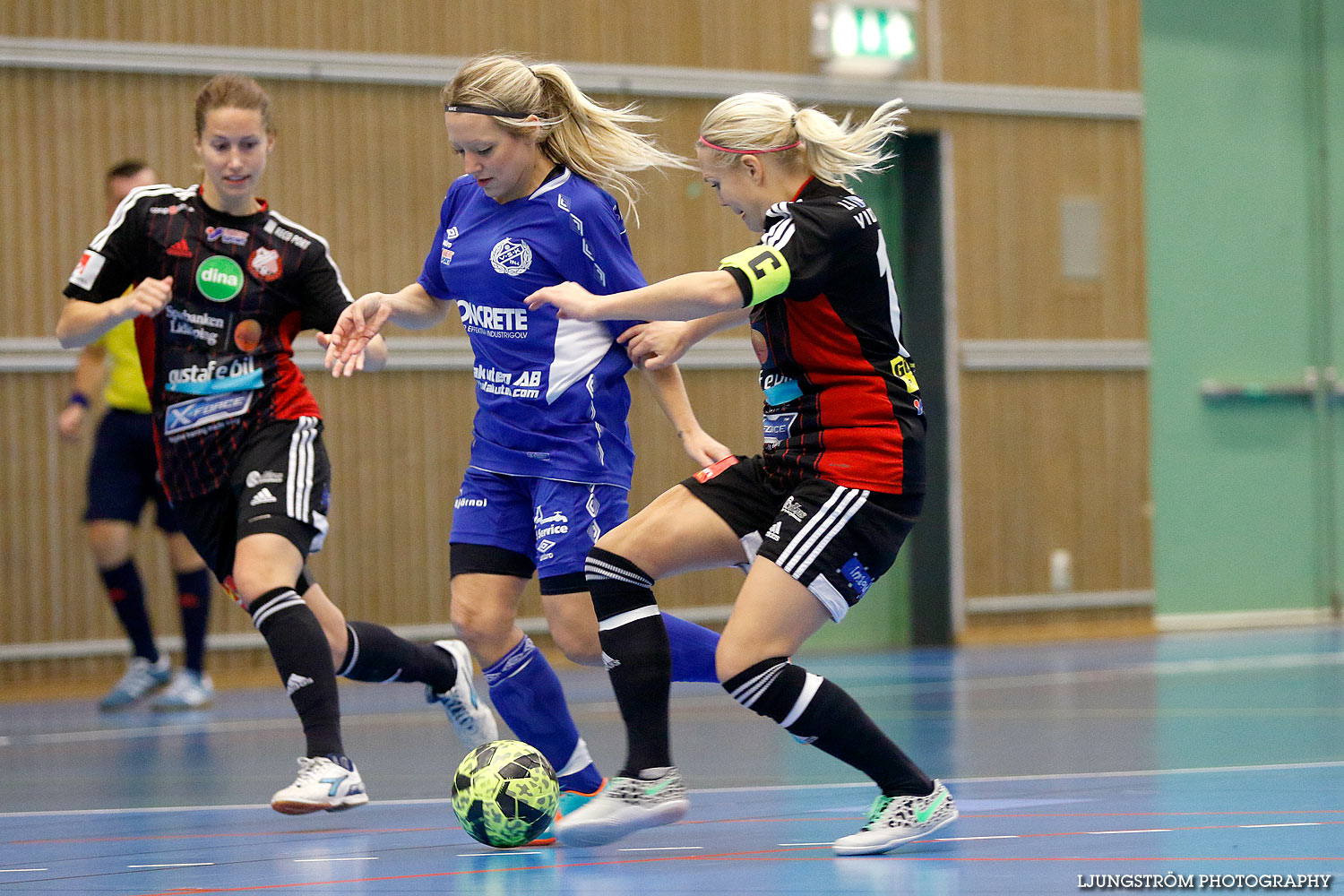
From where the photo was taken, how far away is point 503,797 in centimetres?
340

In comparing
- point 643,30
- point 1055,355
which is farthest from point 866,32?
point 1055,355

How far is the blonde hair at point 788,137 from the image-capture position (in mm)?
3461

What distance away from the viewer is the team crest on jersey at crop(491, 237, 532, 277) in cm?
380

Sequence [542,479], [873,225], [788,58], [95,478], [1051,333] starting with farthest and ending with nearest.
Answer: [1051,333] < [788,58] < [95,478] < [542,479] < [873,225]

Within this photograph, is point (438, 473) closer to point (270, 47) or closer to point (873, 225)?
point (270, 47)

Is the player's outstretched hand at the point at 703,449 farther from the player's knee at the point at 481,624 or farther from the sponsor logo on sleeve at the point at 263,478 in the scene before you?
the sponsor logo on sleeve at the point at 263,478

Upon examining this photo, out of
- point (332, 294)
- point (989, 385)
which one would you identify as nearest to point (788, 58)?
point (989, 385)

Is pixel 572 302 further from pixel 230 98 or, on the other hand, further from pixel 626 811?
pixel 230 98

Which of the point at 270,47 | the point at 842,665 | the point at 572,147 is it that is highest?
the point at 270,47

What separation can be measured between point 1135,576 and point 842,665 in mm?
2935

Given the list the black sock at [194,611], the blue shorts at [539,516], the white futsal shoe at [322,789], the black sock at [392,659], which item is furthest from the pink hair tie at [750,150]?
the black sock at [194,611]

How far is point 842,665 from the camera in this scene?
8.89 metres

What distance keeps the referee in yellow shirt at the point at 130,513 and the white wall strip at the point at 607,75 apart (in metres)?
1.37

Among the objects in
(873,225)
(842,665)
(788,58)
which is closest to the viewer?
(873,225)
